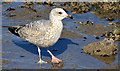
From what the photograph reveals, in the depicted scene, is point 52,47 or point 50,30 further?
point 52,47

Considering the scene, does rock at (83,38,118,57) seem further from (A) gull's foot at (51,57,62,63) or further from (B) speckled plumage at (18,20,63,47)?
(B) speckled plumage at (18,20,63,47)

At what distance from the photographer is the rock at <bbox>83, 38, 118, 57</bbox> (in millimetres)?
8750

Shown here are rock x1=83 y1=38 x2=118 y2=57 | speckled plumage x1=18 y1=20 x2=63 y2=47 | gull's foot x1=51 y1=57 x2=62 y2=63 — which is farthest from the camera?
rock x1=83 y1=38 x2=118 y2=57

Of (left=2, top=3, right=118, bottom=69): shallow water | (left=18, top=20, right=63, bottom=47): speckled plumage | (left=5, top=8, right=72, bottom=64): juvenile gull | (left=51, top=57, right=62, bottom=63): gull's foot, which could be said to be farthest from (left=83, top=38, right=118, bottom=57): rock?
(left=18, top=20, right=63, bottom=47): speckled plumage

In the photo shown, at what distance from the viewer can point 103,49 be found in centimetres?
880

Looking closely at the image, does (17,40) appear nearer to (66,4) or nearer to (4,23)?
(4,23)

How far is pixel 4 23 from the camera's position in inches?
472

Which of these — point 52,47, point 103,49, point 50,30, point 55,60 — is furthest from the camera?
point 52,47

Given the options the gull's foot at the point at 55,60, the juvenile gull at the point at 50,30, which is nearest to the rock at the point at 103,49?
the gull's foot at the point at 55,60

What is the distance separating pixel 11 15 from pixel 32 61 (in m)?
5.30

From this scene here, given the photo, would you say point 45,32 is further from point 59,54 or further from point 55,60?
point 59,54

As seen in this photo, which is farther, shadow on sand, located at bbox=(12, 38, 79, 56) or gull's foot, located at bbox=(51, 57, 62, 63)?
shadow on sand, located at bbox=(12, 38, 79, 56)

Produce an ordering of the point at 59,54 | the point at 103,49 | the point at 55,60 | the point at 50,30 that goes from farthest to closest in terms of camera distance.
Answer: the point at 59,54, the point at 103,49, the point at 55,60, the point at 50,30

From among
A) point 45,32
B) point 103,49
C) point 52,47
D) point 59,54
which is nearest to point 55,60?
point 59,54
